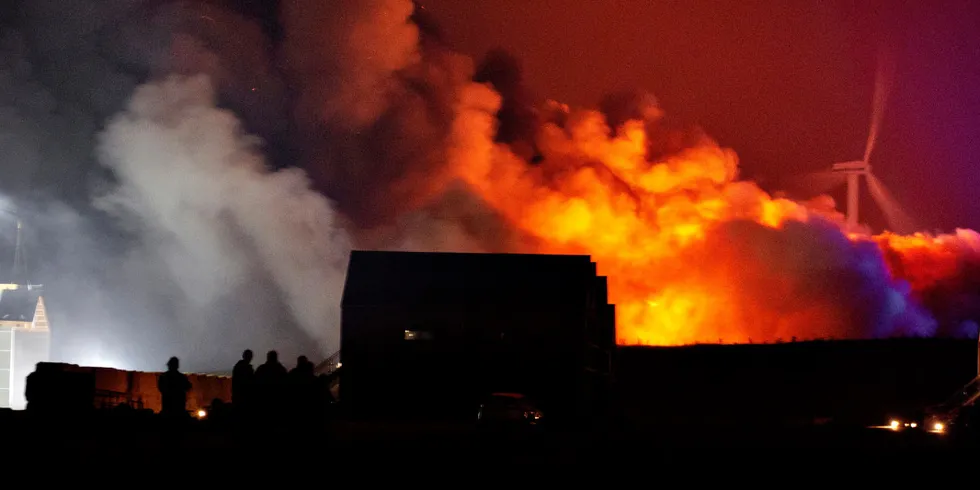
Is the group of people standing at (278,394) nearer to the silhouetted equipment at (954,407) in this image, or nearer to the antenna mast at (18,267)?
the silhouetted equipment at (954,407)

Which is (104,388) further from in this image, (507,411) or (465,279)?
(465,279)

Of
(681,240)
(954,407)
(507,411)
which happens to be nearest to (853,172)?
(681,240)

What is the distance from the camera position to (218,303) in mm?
62594

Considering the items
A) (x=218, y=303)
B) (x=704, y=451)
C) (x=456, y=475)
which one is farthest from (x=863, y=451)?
(x=218, y=303)

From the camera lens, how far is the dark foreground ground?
18.8 metres

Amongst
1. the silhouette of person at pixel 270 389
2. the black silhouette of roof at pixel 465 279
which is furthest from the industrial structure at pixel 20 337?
the silhouette of person at pixel 270 389

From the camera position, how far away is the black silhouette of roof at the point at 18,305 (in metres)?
57.8

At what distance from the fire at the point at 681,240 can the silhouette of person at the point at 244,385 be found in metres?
41.4

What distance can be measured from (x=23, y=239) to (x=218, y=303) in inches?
478

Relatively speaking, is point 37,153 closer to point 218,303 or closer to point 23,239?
point 23,239

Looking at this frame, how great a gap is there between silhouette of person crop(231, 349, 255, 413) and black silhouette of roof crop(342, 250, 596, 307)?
25248mm

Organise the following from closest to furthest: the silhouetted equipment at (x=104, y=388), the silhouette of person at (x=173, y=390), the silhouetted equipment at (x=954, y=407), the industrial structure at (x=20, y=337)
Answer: the silhouette of person at (x=173, y=390)
the silhouetted equipment at (x=104, y=388)
the silhouetted equipment at (x=954, y=407)
the industrial structure at (x=20, y=337)

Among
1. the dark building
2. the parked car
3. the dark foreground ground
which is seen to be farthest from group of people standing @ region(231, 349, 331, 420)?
the dark building

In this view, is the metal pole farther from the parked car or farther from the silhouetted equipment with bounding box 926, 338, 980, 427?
the parked car
